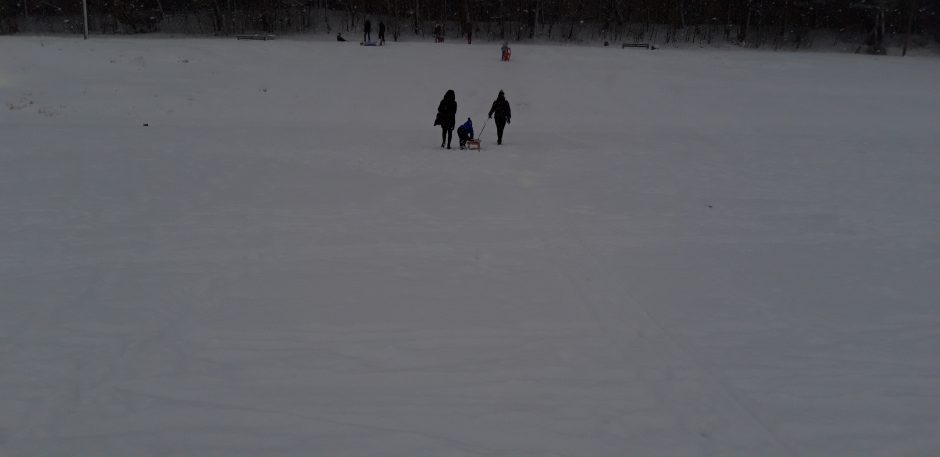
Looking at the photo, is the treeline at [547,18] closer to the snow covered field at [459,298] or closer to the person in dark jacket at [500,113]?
the person in dark jacket at [500,113]

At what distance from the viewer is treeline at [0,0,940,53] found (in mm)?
47219

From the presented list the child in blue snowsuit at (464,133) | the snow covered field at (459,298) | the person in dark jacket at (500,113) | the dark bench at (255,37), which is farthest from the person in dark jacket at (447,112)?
the dark bench at (255,37)

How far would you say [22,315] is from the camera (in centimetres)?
615

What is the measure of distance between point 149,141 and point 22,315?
11.7 meters

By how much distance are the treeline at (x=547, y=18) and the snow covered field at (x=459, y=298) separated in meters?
32.4

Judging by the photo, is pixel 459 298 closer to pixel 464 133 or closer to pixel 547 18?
pixel 464 133

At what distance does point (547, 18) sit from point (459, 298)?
164ft

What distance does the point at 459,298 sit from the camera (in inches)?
271

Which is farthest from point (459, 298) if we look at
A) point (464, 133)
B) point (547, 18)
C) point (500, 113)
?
point (547, 18)

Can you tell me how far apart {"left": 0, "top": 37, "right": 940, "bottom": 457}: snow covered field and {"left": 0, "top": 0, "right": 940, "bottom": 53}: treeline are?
106 feet

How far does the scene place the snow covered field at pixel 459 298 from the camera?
4.51m

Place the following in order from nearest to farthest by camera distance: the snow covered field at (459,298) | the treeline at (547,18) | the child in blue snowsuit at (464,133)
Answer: the snow covered field at (459,298), the child in blue snowsuit at (464,133), the treeline at (547,18)

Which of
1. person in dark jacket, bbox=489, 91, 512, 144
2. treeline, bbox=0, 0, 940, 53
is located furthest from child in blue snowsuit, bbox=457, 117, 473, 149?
treeline, bbox=0, 0, 940, 53

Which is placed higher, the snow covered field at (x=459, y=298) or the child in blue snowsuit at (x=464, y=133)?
the child in blue snowsuit at (x=464, y=133)
